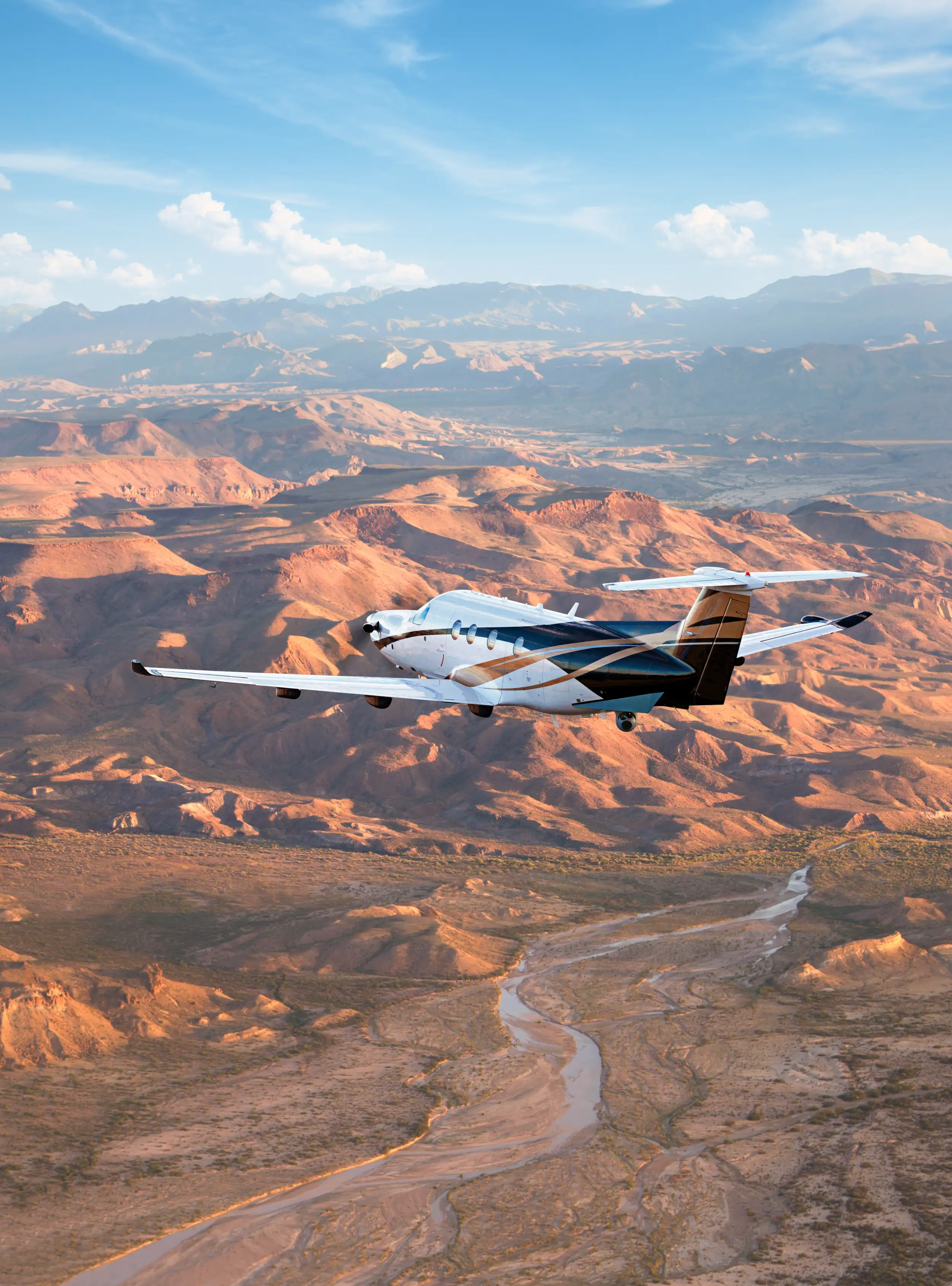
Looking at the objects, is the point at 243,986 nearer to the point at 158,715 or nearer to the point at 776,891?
the point at 776,891

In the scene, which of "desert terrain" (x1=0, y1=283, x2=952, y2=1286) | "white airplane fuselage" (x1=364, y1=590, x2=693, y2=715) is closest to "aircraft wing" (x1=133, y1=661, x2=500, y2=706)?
"white airplane fuselage" (x1=364, y1=590, x2=693, y2=715)

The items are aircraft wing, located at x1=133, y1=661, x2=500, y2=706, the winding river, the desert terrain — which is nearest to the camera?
aircraft wing, located at x1=133, y1=661, x2=500, y2=706

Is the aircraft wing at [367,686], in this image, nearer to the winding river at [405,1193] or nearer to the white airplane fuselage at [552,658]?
the white airplane fuselage at [552,658]

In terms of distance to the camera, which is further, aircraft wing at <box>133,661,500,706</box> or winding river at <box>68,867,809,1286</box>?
winding river at <box>68,867,809,1286</box>

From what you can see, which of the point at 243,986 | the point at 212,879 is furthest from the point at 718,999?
the point at 212,879

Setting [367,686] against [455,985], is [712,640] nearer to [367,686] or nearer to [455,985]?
[367,686]

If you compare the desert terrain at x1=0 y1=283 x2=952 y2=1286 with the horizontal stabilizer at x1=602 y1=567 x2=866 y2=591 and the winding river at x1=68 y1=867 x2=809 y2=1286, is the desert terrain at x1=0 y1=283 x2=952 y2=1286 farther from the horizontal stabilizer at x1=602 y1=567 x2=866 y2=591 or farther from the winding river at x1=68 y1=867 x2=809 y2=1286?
the horizontal stabilizer at x1=602 y1=567 x2=866 y2=591

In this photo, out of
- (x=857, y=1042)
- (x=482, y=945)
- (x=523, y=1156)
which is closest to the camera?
(x=523, y=1156)
